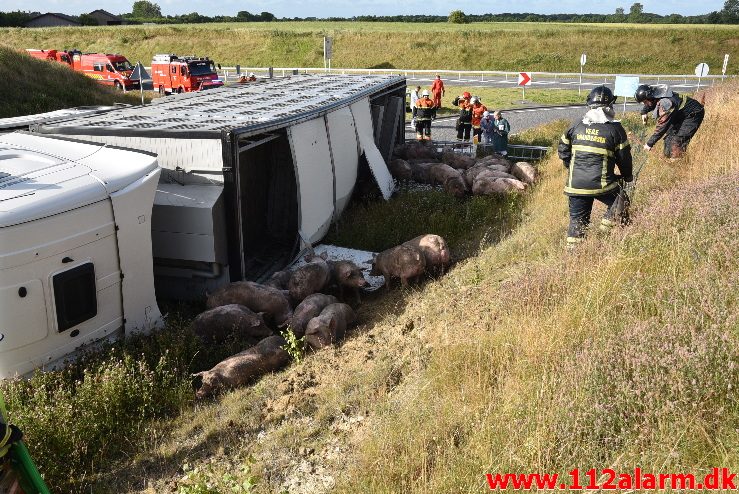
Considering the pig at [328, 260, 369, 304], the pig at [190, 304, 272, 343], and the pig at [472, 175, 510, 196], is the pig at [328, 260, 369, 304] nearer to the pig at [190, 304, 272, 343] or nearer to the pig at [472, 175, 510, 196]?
the pig at [190, 304, 272, 343]

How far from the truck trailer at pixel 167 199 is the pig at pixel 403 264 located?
1817 mm

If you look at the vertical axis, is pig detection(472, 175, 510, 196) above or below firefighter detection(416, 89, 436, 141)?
below

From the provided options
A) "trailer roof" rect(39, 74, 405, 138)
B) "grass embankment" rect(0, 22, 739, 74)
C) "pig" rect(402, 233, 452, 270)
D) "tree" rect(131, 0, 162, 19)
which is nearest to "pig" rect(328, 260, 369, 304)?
"pig" rect(402, 233, 452, 270)

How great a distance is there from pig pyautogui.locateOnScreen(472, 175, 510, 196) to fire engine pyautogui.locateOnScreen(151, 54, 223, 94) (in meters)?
20.8

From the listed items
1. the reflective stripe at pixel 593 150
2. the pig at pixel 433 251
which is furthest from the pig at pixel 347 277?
the reflective stripe at pixel 593 150

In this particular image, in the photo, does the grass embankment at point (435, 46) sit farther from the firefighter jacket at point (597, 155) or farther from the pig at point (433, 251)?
the firefighter jacket at point (597, 155)

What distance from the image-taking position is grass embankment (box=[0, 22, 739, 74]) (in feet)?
148

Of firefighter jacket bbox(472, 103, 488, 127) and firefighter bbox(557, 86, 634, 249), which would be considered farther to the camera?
firefighter jacket bbox(472, 103, 488, 127)

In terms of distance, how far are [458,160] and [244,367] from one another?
32.1ft

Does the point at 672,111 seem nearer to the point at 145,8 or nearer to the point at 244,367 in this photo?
the point at 244,367

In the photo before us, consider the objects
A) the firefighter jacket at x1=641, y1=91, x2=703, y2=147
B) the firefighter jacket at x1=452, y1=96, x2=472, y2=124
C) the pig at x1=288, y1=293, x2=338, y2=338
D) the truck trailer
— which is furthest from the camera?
the firefighter jacket at x1=452, y1=96, x2=472, y2=124

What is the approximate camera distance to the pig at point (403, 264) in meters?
8.55

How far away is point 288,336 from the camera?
6996mm

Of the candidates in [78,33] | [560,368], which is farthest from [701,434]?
[78,33]
